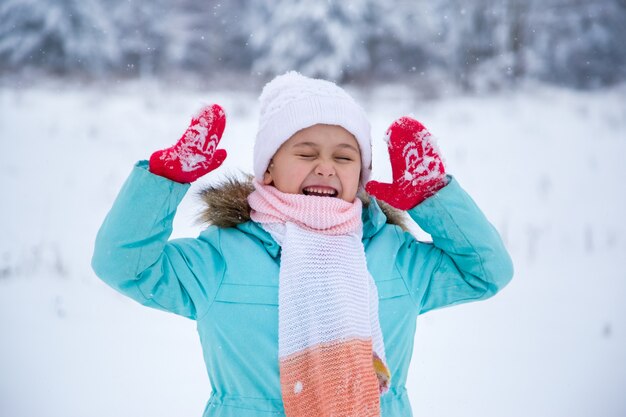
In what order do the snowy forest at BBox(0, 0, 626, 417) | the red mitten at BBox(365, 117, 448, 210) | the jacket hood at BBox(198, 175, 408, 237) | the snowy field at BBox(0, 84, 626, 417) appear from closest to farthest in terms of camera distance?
the red mitten at BBox(365, 117, 448, 210)
the jacket hood at BBox(198, 175, 408, 237)
the snowy field at BBox(0, 84, 626, 417)
the snowy forest at BBox(0, 0, 626, 417)

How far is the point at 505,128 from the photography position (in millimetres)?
9242

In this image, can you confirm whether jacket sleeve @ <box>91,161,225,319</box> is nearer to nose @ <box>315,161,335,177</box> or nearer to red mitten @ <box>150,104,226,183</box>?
red mitten @ <box>150,104,226,183</box>

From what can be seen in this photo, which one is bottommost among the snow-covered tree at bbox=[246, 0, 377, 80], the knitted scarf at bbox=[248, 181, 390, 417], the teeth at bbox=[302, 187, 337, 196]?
the knitted scarf at bbox=[248, 181, 390, 417]

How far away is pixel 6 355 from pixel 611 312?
3.72m

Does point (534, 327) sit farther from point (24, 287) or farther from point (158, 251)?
point (24, 287)

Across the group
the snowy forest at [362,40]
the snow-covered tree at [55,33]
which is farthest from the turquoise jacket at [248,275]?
the snow-covered tree at [55,33]

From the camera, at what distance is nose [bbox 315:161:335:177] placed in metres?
1.71

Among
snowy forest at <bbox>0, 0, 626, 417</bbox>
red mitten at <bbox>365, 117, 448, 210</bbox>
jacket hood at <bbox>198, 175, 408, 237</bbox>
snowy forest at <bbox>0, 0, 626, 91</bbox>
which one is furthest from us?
snowy forest at <bbox>0, 0, 626, 91</bbox>

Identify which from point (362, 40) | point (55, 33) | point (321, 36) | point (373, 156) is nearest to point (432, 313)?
point (373, 156)

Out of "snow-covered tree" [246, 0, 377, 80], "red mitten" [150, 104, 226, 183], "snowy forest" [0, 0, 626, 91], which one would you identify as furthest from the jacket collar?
"snow-covered tree" [246, 0, 377, 80]

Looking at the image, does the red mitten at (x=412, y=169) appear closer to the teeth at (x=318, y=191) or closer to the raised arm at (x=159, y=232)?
the teeth at (x=318, y=191)

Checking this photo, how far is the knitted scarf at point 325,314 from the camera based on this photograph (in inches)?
58.9

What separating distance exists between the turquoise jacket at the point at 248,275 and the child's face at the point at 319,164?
0.17 metres

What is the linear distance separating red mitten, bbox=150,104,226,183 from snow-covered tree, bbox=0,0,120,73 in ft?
45.4
